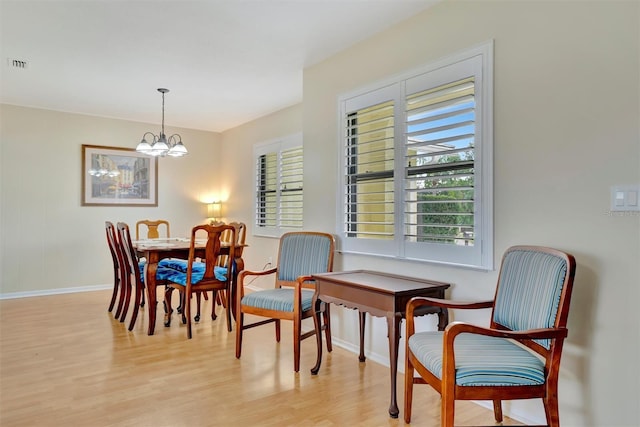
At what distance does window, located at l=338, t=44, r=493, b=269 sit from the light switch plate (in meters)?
0.60

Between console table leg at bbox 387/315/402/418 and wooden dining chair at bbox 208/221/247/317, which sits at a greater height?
wooden dining chair at bbox 208/221/247/317

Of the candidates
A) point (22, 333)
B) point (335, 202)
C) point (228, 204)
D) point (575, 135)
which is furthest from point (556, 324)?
point (228, 204)

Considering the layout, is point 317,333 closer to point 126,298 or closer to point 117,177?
point 126,298

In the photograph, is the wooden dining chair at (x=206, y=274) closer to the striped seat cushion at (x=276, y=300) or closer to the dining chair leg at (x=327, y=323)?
the striped seat cushion at (x=276, y=300)

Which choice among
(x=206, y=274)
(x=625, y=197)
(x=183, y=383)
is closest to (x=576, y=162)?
(x=625, y=197)

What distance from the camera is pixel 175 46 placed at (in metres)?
3.27

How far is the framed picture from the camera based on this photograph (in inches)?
218

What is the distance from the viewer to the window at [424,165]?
235cm

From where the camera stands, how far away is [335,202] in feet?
11.3

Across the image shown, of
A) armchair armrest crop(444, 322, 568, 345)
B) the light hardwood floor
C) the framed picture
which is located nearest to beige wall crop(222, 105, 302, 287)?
the framed picture

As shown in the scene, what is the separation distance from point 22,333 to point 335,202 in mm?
3020

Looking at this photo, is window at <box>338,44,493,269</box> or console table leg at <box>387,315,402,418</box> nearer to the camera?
console table leg at <box>387,315,402,418</box>

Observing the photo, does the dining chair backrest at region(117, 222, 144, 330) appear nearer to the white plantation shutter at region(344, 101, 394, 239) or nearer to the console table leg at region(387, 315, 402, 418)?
the white plantation shutter at region(344, 101, 394, 239)

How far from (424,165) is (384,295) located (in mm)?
943
